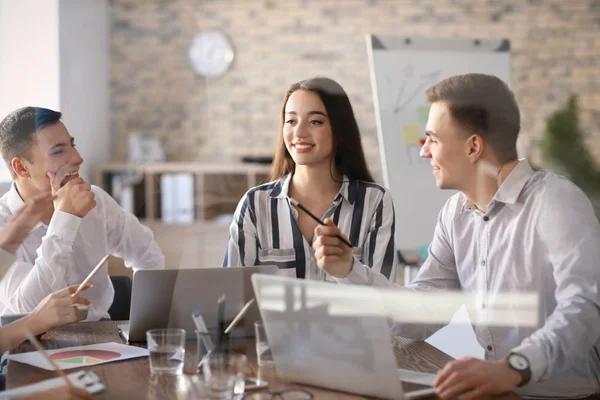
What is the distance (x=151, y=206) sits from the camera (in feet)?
5.63

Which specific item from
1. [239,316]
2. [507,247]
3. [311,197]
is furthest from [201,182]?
[507,247]

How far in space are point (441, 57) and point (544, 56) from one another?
32cm

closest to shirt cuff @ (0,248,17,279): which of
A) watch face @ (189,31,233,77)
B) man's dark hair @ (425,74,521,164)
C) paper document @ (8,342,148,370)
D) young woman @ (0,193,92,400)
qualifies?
young woman @ (0,193,92,400)

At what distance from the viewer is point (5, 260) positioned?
1.27 metres

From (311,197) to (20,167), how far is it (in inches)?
27.5

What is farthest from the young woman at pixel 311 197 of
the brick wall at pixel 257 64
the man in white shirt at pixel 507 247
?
the man in white shirt at pixel 507 247

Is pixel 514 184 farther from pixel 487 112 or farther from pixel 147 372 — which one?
pixel 147 372

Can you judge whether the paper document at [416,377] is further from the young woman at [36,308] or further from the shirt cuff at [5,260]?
the shirt cuff at [5,260]

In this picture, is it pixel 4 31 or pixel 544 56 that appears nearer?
pixel 4 31

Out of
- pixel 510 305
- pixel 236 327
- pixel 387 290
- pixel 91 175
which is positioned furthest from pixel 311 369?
pixel 91 175

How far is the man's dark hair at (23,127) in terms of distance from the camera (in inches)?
62.2

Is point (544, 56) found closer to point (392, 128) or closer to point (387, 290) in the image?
point (392, 128)

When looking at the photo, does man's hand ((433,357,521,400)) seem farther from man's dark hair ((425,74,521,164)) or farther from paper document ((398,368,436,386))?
man's dark hair ((425,74,521,164))

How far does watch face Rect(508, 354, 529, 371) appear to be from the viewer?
98cm
